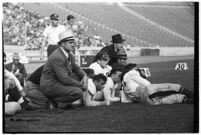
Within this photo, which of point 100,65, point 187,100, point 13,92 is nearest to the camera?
point 13,92

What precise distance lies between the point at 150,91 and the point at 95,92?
909mm

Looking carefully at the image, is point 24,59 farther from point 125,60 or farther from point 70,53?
point 125,60

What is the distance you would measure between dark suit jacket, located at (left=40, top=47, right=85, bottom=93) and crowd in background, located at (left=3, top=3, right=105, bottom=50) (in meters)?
0.57

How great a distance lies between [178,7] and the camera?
7.73 m

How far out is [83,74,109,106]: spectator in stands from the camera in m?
7.54

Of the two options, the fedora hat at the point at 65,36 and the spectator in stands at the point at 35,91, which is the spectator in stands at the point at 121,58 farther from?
the spectator in stands at the point at 35,91

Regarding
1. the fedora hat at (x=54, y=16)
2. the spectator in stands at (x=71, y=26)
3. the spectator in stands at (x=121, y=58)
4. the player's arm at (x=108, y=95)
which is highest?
the fedora hat at (x=54, y=16)

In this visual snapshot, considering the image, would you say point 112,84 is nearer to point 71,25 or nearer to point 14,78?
point 71,25

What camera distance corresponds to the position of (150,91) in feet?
24.8

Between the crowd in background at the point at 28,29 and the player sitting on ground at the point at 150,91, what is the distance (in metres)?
0.80

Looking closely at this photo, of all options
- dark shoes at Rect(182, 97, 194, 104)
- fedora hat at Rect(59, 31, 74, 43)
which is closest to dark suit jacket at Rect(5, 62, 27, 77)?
fedora hat at Rect(59, 31, 74, 43)

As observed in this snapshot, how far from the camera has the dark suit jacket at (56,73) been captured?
727 centimetres

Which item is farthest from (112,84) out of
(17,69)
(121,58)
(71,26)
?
(17,69)

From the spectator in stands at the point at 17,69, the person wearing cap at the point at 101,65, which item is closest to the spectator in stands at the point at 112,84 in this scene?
the person wearing cap at the point at 101,65
